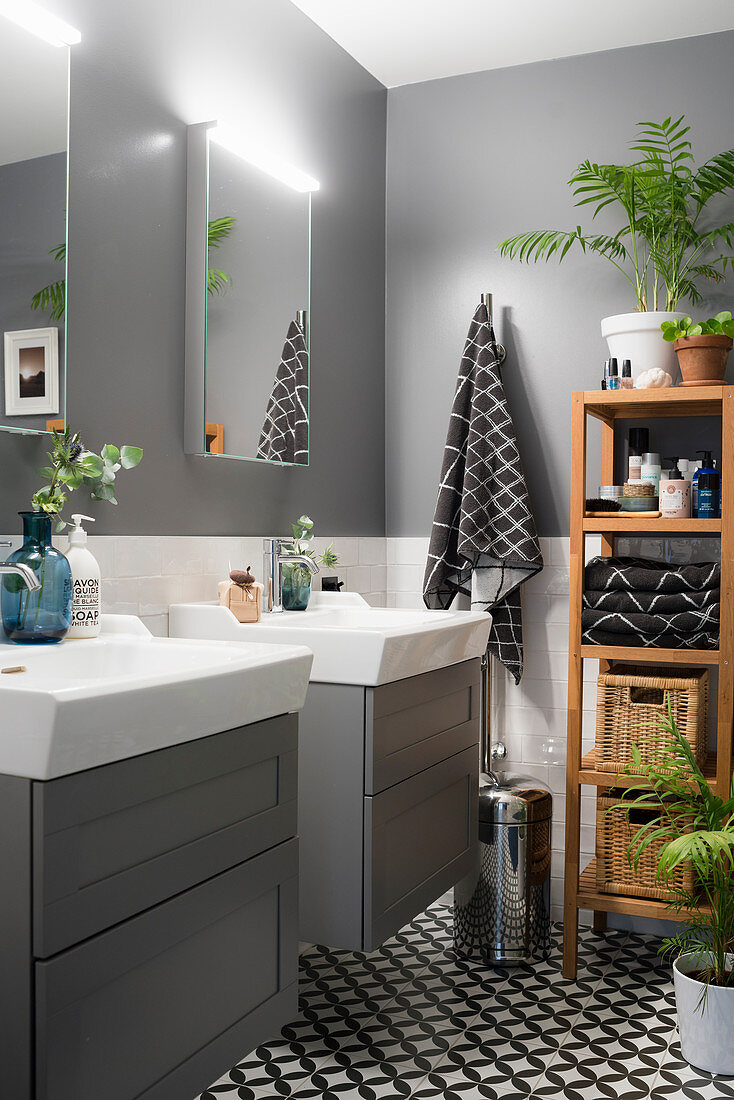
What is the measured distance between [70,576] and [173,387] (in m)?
0.68

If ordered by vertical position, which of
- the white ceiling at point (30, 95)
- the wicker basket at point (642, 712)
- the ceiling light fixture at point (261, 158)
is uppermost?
the ceiling light fixture at point (261, 158)

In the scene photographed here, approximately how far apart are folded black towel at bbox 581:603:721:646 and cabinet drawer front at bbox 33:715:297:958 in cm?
129

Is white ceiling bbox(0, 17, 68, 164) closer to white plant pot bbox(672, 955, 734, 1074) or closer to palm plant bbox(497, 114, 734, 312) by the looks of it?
palm plant bbox(497, 114, 734, 312)

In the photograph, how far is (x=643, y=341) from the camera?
2.79m

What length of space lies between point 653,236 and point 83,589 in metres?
1.92

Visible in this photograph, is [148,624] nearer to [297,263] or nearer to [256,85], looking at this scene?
[297,263]

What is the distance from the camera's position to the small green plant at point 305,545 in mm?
2580

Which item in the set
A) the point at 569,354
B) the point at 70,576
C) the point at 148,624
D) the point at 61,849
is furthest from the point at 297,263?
the point at 61,849

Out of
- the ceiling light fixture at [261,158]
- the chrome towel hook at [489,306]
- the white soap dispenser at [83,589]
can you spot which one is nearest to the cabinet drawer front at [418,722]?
the white soap dispenser at [83,589]

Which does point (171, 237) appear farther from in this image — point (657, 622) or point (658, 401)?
point (657, 622)

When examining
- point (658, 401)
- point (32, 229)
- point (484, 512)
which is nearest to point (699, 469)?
point (658, 401)

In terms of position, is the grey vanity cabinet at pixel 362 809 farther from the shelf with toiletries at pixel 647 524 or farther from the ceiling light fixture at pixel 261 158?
the ceiling light fixture at pixel 261 158

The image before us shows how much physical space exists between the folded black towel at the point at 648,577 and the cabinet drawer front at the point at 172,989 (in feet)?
4.46

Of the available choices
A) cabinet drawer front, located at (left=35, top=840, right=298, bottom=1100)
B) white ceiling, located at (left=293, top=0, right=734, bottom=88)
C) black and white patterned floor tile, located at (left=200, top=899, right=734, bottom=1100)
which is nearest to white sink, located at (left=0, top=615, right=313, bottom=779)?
cabinet drawer front, located at (left=35, top=840, right=298, bottom=1100)
